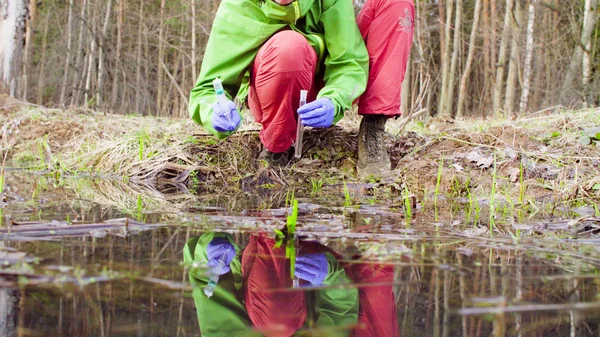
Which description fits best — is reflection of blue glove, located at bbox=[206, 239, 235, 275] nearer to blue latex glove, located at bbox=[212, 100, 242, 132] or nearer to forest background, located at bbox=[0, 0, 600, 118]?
blue latex glove, located at bbox=[212, 100, 242, 132]

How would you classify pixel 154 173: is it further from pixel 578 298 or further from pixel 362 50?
pixel 578 298

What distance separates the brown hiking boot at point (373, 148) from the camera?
9.53 ft

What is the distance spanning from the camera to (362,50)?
273 centimetres

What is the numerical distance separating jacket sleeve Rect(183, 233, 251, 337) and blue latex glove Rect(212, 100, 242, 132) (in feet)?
4.66

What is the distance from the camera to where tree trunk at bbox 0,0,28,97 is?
6.95 metres

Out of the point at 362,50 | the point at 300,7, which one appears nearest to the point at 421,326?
the point at 300,7

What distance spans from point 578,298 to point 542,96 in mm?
13101

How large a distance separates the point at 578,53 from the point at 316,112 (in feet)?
29.3

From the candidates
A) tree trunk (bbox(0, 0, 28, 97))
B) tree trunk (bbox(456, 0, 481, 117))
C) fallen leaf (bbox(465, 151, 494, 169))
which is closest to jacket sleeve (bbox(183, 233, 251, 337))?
fallen leaf (bbox(465, 151, 494, 169))

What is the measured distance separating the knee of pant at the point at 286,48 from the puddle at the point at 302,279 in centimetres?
106

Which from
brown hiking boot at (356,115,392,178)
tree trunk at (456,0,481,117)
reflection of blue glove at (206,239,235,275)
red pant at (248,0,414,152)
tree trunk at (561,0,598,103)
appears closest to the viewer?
reflection of blue glove at (206,239,235,275)

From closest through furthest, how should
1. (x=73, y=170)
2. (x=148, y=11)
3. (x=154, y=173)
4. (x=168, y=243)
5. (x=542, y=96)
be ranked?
(x=168, y=243)
(x=154, y=173)
(x=73, y=170)
(x=542, y=96)
(x=148, y=11)

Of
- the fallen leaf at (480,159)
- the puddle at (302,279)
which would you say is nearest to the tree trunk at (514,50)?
the fallen leaf at (480,159)

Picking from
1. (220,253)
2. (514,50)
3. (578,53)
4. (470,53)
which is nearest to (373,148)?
(220,253)
